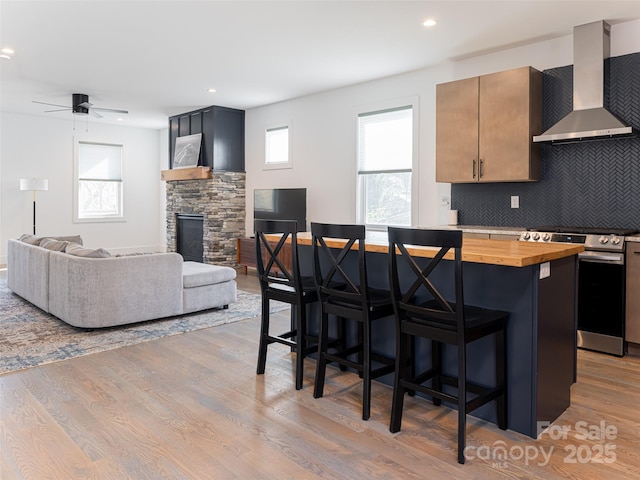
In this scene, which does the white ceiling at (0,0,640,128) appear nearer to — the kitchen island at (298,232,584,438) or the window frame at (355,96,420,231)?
the window frame at (355,96,420,231)

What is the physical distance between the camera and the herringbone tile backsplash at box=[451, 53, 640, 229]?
4.20 m

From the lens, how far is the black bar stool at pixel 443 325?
217cm

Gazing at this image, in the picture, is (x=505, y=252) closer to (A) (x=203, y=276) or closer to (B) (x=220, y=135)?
(A) (x=203, y=276)

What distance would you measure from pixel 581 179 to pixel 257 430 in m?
3.77

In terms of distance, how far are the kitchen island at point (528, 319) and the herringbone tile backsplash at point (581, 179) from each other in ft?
6.57

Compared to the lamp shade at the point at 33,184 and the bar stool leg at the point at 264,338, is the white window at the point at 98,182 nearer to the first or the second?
the lamp shade at the point at 33,184

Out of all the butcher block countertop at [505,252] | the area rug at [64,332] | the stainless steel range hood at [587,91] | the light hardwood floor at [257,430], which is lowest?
the light hardwood floor at [257,430]

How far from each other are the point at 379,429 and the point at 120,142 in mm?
9347

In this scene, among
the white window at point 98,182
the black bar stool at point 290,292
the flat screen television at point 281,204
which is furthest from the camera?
the white window at point 98,182

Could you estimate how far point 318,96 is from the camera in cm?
704

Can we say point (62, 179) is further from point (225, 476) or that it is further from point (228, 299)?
point (225, 476)

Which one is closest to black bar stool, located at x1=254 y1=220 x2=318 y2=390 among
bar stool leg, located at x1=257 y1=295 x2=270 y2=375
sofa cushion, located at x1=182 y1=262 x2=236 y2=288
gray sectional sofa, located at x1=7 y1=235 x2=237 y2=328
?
bar stool leg, located at x1=257 y1=295 x2=270 y2=375

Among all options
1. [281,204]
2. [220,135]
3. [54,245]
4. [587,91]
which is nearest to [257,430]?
[54,245]

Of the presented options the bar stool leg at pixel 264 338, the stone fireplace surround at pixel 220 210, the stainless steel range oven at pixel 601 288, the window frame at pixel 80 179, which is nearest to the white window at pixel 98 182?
the window frame at pixel 80 179
